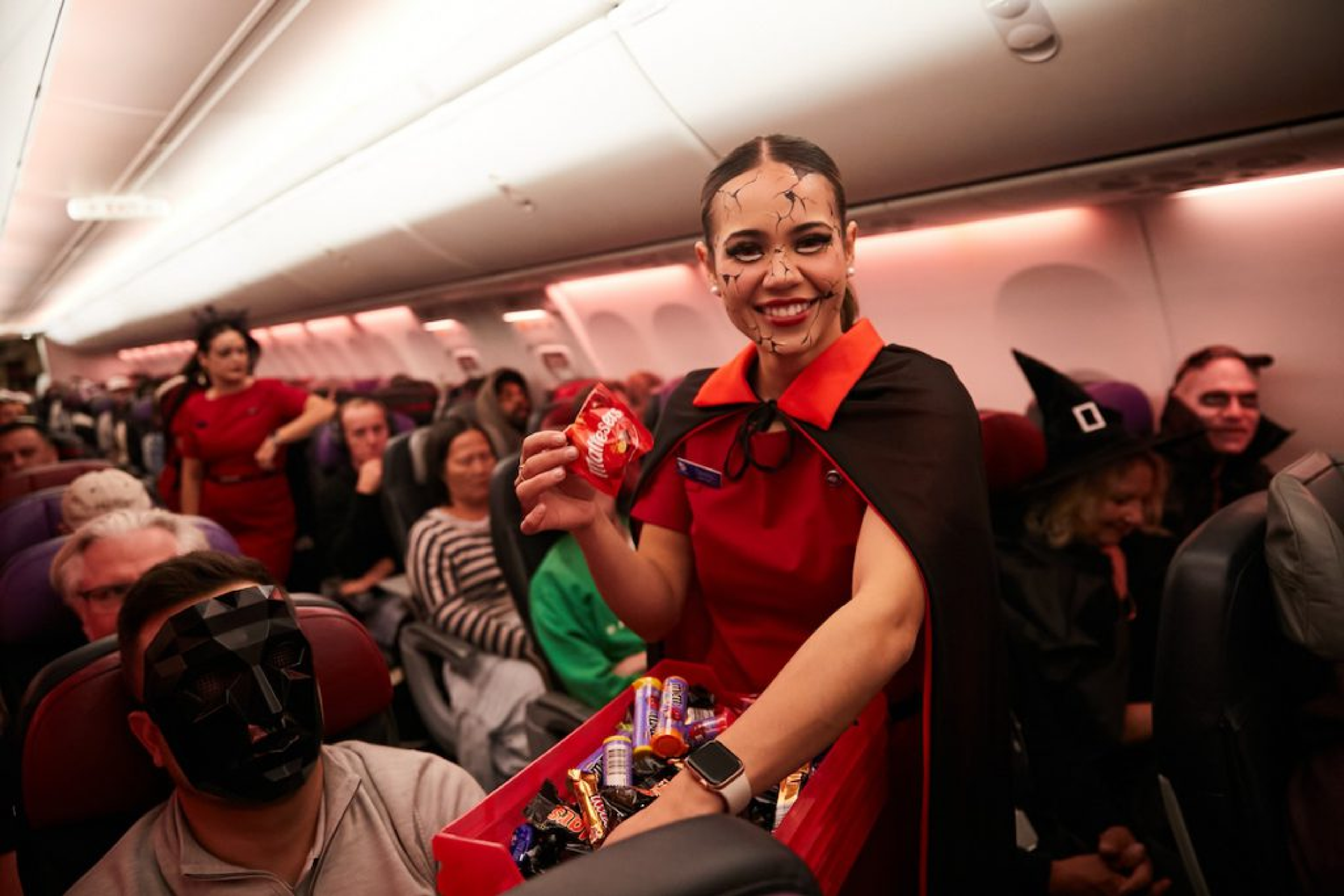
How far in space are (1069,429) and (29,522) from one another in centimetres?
416

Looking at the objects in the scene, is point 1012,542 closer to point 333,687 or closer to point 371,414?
point 333,687

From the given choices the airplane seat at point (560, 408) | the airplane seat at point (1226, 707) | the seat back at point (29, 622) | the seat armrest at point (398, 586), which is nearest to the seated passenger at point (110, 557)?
the seat back at point (29, 622)

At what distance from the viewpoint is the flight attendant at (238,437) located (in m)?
3.97

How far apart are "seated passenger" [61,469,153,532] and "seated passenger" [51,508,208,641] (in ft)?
2.76

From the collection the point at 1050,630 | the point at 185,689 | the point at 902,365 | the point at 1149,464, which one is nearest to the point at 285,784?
the point at 185,689

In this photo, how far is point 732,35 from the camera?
2256mm

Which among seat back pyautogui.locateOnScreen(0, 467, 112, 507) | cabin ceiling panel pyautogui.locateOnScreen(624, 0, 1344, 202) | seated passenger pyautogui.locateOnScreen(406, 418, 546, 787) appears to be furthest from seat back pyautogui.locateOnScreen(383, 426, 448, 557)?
cabin ceiling panel pyautogui.locateOnScreen(624, 0, 1344, 202)

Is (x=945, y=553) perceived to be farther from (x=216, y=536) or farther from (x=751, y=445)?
(x=216, y=536)

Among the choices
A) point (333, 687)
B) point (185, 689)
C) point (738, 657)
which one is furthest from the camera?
point (333, 687)

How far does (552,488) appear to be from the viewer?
120 centimetres

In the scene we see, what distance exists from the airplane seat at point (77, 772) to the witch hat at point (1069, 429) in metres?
2.37

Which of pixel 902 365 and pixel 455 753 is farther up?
pixel 902 365

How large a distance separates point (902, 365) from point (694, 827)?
840mm

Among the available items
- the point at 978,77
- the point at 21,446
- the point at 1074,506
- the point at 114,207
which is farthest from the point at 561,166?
the point at 21,446
